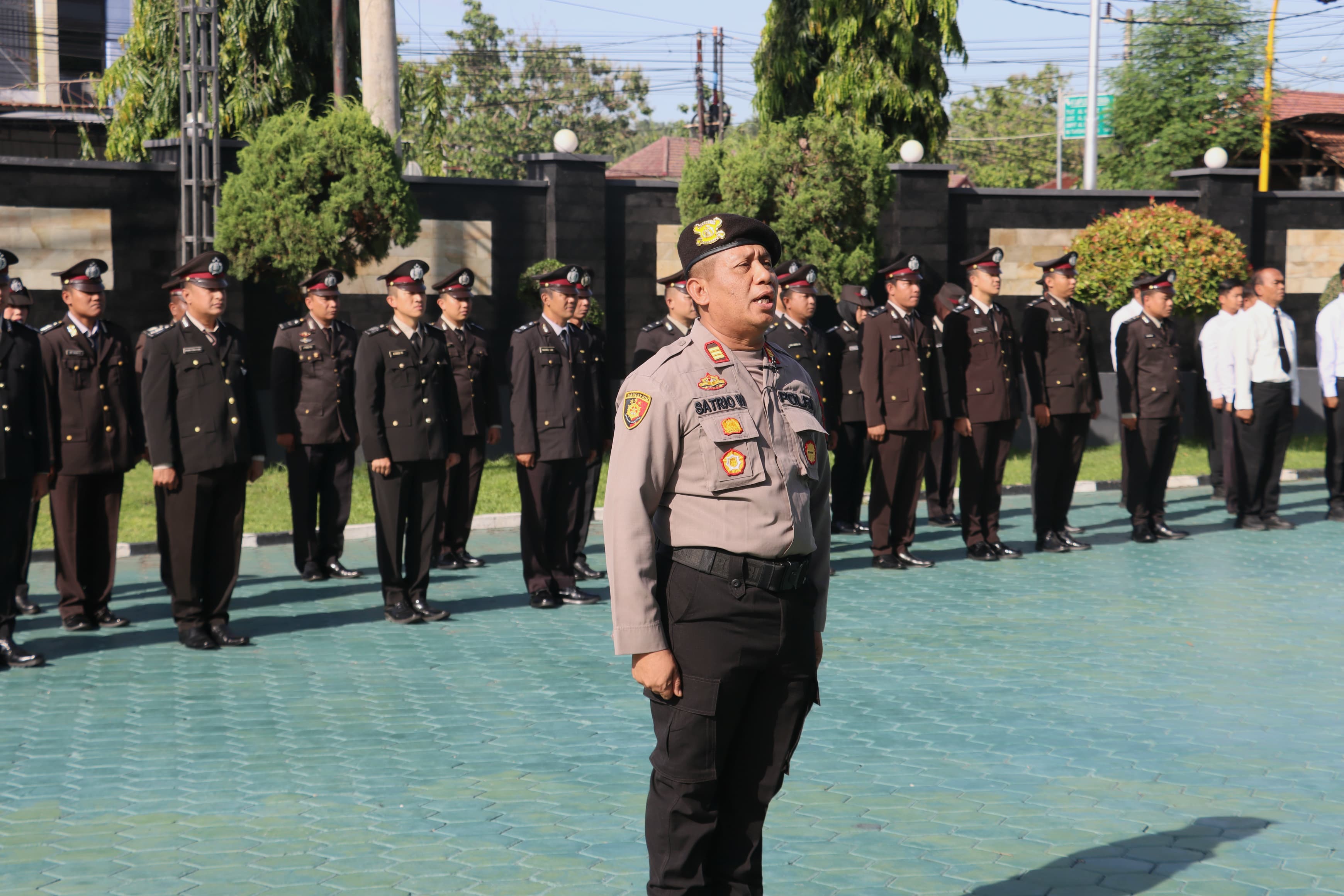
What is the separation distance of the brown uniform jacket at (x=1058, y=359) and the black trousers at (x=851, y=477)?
1.72 metres

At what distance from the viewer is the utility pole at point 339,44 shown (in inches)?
714

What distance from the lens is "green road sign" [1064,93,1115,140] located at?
3484 centimetres

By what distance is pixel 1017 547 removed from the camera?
1167 cm

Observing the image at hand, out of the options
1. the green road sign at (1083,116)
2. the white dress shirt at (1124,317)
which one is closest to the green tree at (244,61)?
the white dress shirt at (1124,317)

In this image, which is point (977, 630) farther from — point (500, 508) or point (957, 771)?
point (500, 508)

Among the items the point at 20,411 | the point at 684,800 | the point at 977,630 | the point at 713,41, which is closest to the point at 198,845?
the point at 684,800

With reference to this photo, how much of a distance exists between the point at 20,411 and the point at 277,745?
2755 mm

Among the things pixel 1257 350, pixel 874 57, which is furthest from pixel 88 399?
pixel 874 57

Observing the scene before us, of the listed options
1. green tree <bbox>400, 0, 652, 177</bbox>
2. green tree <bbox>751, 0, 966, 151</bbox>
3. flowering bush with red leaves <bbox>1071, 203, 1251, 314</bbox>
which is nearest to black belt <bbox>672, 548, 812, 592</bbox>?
flowering bush with red leaves <bbox>1071, 203, 1251, 314</bbox>

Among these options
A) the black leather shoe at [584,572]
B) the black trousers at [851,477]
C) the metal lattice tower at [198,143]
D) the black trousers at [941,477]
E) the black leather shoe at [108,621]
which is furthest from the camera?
the metal lattice tower at [198,143]

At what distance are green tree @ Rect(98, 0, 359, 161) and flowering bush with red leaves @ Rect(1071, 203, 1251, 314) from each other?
10319 mm

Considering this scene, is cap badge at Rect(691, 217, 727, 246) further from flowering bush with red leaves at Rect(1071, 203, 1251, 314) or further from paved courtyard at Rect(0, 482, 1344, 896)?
flowering bush with red leaves at Rect(1071, 203, 1251, 314)

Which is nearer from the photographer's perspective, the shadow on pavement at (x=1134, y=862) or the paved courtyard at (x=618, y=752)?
the shadow on pavement at (x=1134, y=862)

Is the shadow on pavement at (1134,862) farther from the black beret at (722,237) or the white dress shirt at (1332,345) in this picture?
the white dress shirt at (1332,345)
